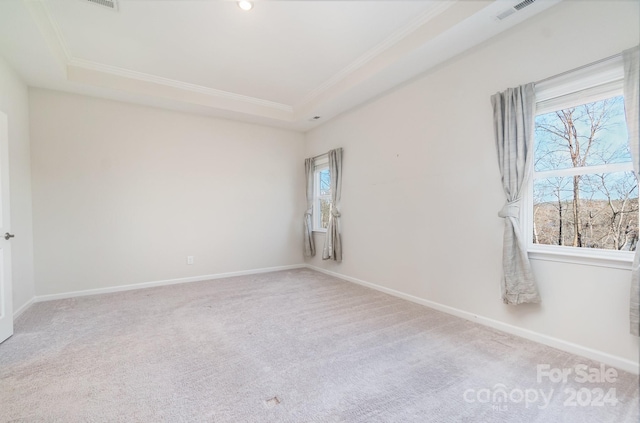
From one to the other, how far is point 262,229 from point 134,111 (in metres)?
2.60

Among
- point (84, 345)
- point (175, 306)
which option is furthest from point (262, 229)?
point (84, 345)

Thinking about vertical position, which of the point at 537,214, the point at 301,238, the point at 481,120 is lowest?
the point at 301,238

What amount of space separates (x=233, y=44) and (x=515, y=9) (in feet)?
8.35

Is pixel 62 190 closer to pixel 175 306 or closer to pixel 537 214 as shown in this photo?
pixel 175 306

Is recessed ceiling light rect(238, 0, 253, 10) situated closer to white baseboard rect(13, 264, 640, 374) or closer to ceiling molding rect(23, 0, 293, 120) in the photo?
ceiling molding rect(23, 0, 293, 120)

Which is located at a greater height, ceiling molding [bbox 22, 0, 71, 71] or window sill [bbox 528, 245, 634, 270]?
ceiling molding [bbox 22, 0, 71, 71]

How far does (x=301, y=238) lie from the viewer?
5.48m

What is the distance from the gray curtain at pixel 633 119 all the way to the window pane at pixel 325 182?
369 centimetres

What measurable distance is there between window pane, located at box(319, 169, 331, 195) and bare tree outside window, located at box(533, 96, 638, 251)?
3.20m

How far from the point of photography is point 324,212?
5254 millimetres

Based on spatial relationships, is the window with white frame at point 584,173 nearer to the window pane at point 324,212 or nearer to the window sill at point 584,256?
the window sill at point 584,256

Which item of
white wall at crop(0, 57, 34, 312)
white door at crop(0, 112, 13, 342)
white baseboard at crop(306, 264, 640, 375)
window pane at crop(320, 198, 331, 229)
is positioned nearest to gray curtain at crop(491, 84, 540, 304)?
white baseboard at crop(306, 264, 640, 375)

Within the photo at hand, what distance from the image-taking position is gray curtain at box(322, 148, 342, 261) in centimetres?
450

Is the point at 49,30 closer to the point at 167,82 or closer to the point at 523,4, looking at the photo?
the point at 167,82
